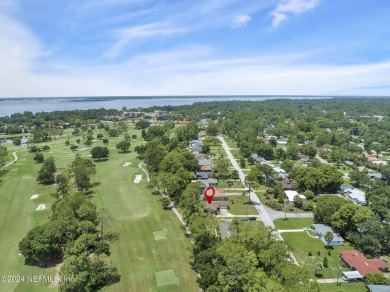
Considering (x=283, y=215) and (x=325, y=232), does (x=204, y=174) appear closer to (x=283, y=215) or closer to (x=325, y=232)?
(x=283, y=215)

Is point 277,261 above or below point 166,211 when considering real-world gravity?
above

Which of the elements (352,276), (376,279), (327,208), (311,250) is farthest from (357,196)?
(376,279)

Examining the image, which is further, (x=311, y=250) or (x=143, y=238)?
(x=143, y=238)

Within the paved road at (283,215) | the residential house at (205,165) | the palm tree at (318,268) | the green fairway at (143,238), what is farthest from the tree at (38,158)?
the palm tree at (318,268)

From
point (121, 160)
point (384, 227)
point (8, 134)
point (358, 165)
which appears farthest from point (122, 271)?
point (8, 134)

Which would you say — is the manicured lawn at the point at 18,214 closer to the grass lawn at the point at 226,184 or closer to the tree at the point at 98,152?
the tree at the point at 98,152

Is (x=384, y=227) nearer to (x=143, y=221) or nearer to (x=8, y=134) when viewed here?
(x=143, y=221)
